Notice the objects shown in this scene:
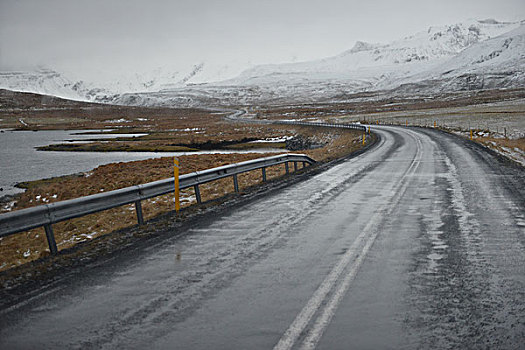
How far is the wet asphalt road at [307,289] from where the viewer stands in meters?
4.00

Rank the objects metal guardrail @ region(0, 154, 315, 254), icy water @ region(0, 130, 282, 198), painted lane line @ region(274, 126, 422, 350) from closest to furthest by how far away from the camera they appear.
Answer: painted lane line @ region(274, 126, 422, 350) → metal guardrail @ region(0, 154, 315, 254) → icy water @ region(0, 130, 282, 198)

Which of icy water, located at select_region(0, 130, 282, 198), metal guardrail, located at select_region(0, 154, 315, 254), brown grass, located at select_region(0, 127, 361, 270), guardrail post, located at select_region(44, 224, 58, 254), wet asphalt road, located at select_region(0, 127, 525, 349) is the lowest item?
icy water, located at select_region(0, 130, 282, 198)

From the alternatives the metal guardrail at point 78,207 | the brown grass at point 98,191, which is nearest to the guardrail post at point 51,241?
the metal guardrail at point 78,207

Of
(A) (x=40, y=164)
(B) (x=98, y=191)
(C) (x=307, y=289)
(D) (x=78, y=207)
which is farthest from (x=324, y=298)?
(A) (x=40, y=164)

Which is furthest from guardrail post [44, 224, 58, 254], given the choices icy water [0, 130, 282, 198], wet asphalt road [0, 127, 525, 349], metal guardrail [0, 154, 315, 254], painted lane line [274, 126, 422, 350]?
icy water [0, 130, 282, 198]

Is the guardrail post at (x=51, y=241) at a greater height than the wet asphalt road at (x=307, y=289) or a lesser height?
greater

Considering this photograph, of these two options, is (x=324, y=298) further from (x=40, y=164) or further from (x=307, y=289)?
(x=40, y=164)

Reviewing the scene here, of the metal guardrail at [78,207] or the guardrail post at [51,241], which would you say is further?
the guardrail post at [51,241]

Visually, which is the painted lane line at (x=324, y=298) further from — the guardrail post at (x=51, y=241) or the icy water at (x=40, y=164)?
the icy water at (x=40, y=164)

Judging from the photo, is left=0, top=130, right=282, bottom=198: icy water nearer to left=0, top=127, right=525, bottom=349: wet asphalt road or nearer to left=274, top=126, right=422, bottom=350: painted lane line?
left=0, top=127, right=525, bottom=349: wet asphalt road

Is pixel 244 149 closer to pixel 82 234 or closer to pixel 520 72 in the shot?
pixel 82 234

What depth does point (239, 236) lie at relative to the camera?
7.61 m

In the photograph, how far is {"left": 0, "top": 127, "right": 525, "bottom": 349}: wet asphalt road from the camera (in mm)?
3996

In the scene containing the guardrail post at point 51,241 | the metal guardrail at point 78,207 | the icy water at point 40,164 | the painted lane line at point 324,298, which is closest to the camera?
the painted lane line at point 324,298
